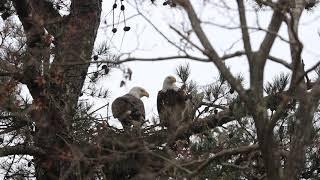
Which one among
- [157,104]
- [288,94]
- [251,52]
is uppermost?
[157,104]

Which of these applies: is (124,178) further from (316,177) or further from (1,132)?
(316,177)

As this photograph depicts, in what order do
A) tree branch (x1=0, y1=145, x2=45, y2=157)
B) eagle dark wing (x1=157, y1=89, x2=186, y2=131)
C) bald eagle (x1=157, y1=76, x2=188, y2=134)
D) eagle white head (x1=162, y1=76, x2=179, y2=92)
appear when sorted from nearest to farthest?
tree branch (x1=0, y1=145, x2=45, y2=157) < eagle dark wing (x1=157, y1=89, x2=186, y2=131) < bald eagle (x1=157, y1=76, x2=188, y2=134) < eagle white head (x1=162, y1=76, x2=179, y2=92)

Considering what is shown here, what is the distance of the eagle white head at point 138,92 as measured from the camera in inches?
320

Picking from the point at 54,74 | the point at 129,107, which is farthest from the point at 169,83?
the point at 54,74

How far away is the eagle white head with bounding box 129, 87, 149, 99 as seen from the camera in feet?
26.7

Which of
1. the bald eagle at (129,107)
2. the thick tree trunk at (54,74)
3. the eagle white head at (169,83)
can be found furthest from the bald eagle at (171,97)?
the thick tree trunk at (54,74)

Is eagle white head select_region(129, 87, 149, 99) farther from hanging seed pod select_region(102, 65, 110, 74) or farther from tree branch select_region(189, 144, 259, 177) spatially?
tree branch select_region(189, 144, 259, 177)

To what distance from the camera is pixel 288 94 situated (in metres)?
3.68

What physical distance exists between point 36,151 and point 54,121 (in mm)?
263

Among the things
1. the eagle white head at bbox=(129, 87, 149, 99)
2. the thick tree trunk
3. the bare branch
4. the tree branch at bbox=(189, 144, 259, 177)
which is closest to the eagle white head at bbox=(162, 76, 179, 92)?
the eagle white head at bbox=(129, 87, 149, 99)

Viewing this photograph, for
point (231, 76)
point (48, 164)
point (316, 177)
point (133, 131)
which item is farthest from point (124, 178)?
point (231, 76)

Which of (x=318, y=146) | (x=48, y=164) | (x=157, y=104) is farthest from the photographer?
(x=157, y=104)

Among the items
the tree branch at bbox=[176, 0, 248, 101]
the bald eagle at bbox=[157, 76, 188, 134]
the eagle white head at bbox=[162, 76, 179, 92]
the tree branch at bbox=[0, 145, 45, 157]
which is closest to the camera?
A: the tree branch at bbox=[176, 0, 248, 101]

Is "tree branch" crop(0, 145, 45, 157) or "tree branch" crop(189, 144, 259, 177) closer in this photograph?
"tree branch" crop(189, 144, 259, 177)
